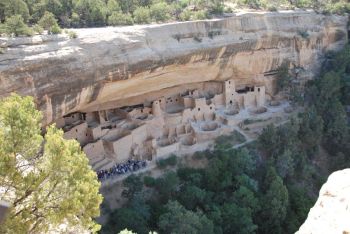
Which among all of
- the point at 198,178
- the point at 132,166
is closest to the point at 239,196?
the point at 198,178

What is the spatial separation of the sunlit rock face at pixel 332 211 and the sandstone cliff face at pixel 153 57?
905 centimetres

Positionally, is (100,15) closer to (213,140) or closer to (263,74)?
(213,140)

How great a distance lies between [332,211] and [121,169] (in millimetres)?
11799

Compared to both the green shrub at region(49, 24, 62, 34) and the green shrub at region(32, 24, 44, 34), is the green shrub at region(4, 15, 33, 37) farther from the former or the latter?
the green shrub at region(49, 24, 62, 34)

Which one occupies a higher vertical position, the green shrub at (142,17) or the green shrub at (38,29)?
the green shrub at (38,29)

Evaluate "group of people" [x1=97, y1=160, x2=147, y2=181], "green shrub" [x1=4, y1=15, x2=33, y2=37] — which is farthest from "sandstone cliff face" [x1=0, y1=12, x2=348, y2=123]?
"group of people" [x1=97, y1=160, x2=147, y2=181]

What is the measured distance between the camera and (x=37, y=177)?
709 centimetres

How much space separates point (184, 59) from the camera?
57.3ft

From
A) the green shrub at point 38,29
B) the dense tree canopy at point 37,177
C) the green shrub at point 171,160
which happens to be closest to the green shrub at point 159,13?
the green shrub at point 38,29

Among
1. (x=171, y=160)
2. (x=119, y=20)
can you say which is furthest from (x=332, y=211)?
→ (x=119, y=20)

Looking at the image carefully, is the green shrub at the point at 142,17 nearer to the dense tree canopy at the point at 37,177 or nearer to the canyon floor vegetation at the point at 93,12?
the canyon floor vegetation at the point at 93,12

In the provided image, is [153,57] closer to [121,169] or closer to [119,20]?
[119,20]

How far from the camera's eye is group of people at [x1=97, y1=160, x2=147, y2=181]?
639 inches

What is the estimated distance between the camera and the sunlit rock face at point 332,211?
529 centimetres
